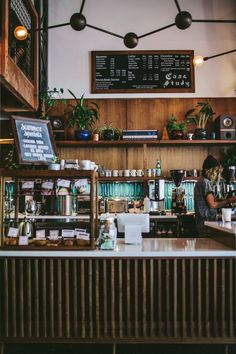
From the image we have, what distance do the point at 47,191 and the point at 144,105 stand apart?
405 cm

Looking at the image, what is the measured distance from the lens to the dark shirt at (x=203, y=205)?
447cm

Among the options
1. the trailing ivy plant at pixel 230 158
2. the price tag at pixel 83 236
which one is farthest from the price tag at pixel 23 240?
the trailing ivy plant at pixel 230 158

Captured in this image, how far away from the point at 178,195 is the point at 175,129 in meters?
1.03

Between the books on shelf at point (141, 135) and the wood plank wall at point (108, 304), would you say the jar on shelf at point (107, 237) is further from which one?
the books on shelf at point (141, 135)

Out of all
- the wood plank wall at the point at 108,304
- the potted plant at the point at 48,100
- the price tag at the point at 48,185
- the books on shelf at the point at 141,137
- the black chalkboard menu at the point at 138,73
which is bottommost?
the wood plank wall at the point at 108,304

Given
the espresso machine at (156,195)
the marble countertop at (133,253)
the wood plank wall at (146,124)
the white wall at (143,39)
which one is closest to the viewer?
the marble countertop at (133,253)

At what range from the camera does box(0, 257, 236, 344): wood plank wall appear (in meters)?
3.04

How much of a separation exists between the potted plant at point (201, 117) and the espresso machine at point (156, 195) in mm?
933

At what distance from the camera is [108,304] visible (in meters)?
3.13

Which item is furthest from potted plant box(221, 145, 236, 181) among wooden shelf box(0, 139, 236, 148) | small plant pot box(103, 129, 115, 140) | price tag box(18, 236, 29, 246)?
price tag box(18, 236, 29, 246)

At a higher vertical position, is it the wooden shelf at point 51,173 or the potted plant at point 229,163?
the potted plant at point 229,163

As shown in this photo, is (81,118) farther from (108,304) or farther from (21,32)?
(108,304)

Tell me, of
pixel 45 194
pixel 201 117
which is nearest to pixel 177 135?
pixel 201 117

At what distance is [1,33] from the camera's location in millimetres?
4027
